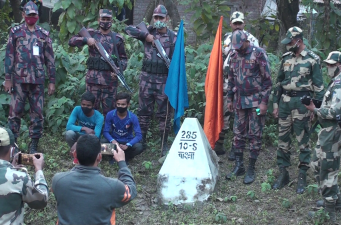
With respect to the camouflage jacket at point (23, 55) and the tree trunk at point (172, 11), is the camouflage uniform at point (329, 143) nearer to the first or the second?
the camouflage jacket at point (23, 55)

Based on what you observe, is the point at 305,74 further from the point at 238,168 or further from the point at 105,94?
the point at 105,94

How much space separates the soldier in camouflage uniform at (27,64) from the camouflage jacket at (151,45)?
4.27ft

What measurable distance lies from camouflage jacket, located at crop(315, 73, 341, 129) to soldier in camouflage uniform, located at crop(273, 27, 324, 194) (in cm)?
75

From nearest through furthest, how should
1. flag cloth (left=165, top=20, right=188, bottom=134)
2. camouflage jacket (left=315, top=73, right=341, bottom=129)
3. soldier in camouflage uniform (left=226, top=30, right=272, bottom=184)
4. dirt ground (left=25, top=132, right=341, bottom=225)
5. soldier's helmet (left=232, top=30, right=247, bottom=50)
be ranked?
1. camouflage jacket (left=315, top=73, right=341, bottom=129)
2. dirt ground (left=25, top=132, right=341, bottom=225)
3. soldier's helmet (left=232, top=30, right=247, bottom=50)
4. soldier in camouflage uniform (left=226, top=30, right=272, bottom=184)
5. flag cloth (left=165, top=20, right=188, bottom=134)

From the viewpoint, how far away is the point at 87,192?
3.49 metres

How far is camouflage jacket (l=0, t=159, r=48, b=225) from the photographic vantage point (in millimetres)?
3559

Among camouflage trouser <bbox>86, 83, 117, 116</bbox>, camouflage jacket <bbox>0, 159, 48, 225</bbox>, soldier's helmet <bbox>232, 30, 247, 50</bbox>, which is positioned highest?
soldier's helmet <bbox>232, 30, 247, 50</bbox>

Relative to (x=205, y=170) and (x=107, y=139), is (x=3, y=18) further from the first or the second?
(x=205, y=170)

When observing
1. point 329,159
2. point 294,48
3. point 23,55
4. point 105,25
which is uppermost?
point 105,25

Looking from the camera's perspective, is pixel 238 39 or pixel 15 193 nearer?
pixel 15 193

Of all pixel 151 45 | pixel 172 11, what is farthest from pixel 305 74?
pixel 172 11

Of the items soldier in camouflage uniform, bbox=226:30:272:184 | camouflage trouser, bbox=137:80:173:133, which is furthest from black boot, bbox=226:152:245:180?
camouflage trouser, bbox=137:80:173:133

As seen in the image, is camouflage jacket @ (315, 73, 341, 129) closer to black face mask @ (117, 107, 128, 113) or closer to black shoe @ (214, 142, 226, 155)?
black shoe @ (214, 142, 226, 155)

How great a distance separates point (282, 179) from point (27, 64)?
12.9 feet
